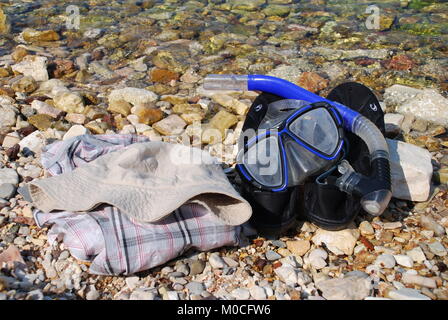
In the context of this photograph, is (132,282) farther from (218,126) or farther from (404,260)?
(218,126)

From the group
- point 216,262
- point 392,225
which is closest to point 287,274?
point 216,262

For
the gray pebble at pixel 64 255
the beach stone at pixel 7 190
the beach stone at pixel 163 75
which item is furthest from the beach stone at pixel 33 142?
the beach stone at pixel 163 75

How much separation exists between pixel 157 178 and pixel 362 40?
4.74m

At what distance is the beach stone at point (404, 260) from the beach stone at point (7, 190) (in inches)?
105

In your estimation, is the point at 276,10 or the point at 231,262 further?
the point at 276,10

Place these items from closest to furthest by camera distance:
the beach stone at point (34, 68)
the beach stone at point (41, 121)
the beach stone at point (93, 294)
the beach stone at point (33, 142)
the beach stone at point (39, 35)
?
the beach stone at point (93, 294)
the beach stone at point (33, 142)
the beach stone at point (41, 121)
the beach stone at point (34, 68)
the beach stone at point (39, 35)

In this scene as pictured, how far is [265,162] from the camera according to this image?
3.13 metres

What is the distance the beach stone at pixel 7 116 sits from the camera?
431 cm

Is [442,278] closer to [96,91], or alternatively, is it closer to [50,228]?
[50,228]

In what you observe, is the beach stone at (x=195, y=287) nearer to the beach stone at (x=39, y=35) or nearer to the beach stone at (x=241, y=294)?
the beach stone at (x=241, y=294)

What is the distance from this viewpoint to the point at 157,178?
9.82 ft

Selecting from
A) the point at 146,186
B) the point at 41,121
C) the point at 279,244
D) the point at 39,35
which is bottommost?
the point at 279,244

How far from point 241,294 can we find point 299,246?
583 mm

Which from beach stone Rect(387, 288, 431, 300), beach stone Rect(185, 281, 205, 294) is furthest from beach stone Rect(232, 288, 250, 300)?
beach stone Rect(387, 288, 431, 300)
